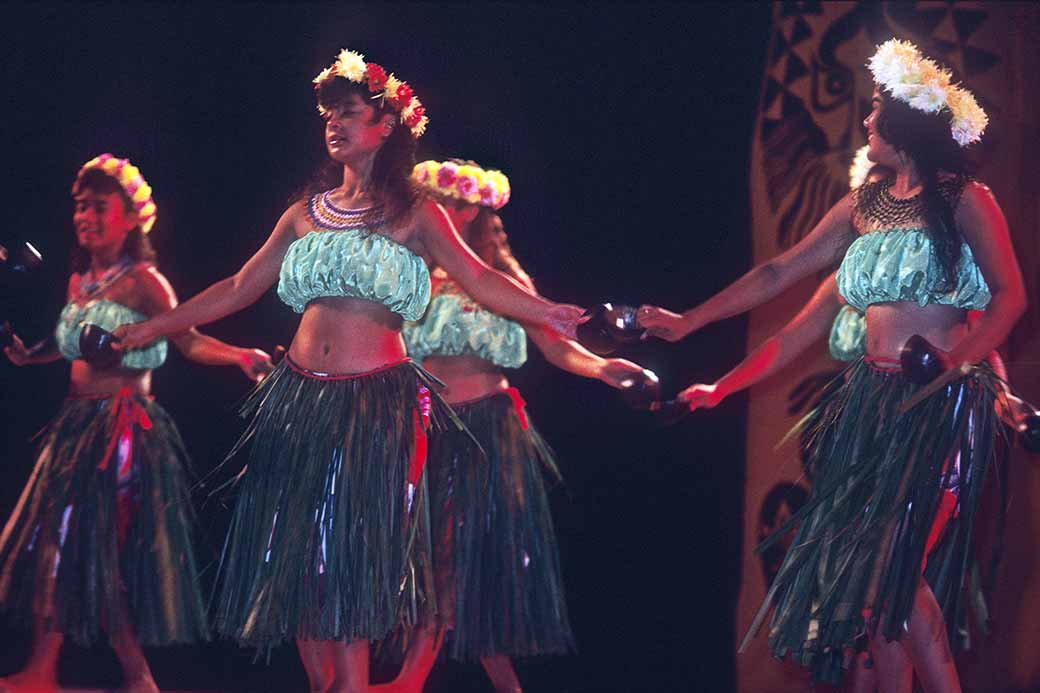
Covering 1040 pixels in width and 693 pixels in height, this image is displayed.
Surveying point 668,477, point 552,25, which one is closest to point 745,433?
point 668,477

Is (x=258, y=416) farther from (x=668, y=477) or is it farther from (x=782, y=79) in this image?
(x=782, y=79)

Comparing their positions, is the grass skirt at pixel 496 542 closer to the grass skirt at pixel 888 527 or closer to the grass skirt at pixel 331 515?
the grass skirt at pixel 331 515

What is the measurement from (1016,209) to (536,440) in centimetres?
150

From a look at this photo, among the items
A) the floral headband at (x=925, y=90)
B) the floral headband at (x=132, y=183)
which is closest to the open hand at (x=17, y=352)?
the floral headband at (x=132, y=183)

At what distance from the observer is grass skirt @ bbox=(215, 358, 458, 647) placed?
2855mm

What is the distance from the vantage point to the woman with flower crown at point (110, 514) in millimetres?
3830

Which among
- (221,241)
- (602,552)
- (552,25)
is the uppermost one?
(552,25)

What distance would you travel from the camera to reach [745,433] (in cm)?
408

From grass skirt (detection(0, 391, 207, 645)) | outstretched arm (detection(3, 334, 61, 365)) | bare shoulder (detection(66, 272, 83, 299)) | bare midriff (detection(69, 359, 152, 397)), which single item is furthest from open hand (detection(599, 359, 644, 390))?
outstretched arm (detection(3, 334, 61, 365))

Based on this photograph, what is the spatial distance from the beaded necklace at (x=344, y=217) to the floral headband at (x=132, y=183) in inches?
50.1

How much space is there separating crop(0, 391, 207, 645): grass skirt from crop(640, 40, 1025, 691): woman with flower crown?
1882mm

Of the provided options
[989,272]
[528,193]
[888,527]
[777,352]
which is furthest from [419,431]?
[528,193]

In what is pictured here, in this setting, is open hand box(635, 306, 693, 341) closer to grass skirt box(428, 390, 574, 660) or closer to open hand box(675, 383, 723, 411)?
open hand box(675, 383, 723, 411)

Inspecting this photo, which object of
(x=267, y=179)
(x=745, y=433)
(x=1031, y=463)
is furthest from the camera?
(x=267, y=179)
